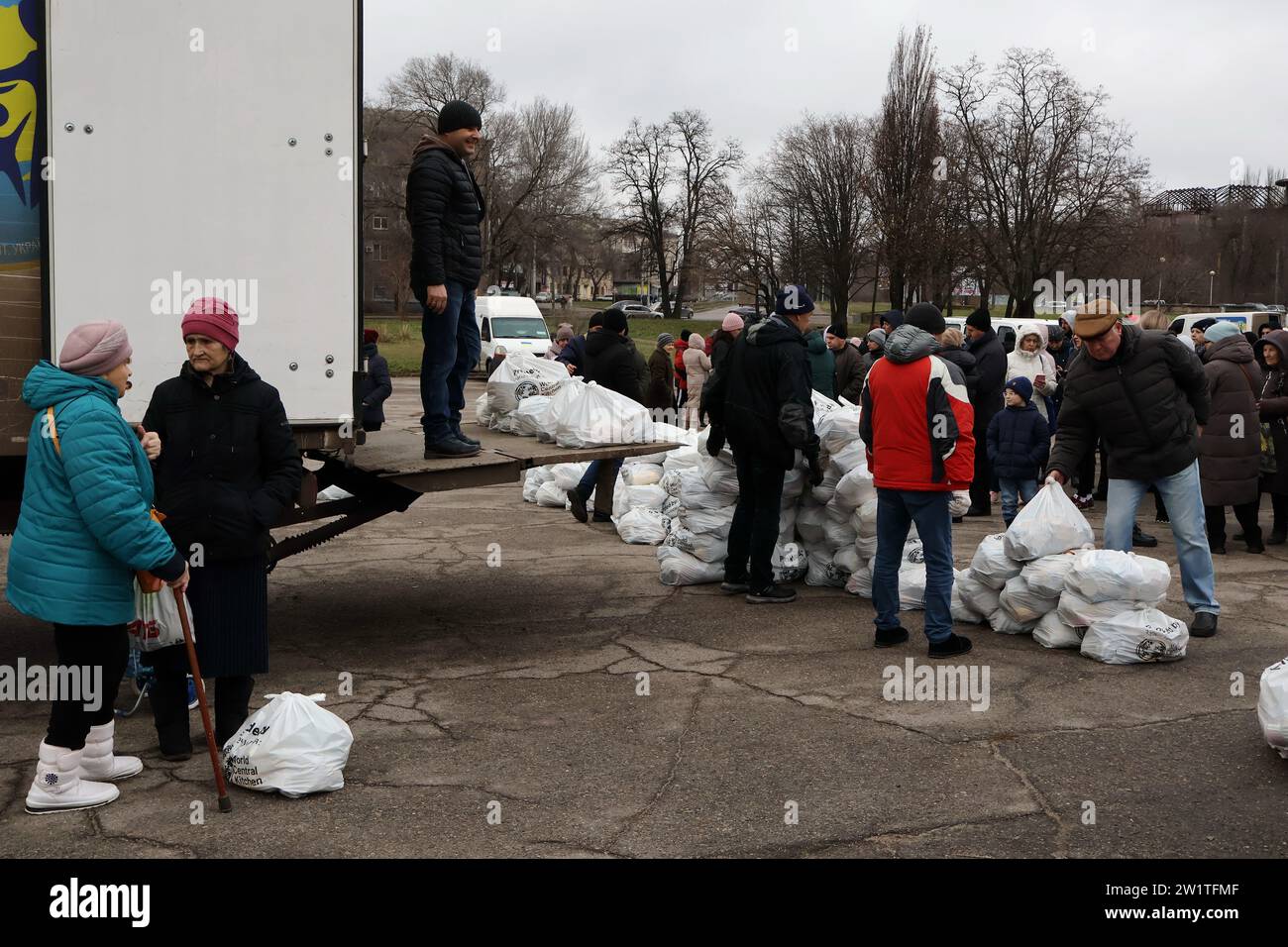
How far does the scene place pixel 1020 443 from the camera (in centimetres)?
1011

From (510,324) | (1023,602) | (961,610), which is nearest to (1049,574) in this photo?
(1023,602)

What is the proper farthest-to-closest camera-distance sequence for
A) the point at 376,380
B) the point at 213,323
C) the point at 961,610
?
the point at 376,380, the point at 961,610, the point at 213,323

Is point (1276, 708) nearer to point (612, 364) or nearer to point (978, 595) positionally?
point (978, 595)

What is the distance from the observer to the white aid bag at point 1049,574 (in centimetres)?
658

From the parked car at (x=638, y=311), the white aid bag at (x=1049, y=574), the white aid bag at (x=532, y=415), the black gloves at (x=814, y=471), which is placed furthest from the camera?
the parked car at (x=638, y=311)

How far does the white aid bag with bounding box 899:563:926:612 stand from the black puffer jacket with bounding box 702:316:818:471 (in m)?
0.93

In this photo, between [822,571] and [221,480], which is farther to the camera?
[822,571]

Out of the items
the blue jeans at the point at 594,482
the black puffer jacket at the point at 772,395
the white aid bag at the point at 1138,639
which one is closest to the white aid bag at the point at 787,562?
the black puffer jacket at the point at 772,395

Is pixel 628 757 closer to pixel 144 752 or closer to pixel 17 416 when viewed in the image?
pixel 144 752

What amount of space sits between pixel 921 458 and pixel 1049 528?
92cm

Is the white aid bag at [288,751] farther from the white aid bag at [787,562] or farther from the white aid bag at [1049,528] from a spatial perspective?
the white aid bag at [787,562]

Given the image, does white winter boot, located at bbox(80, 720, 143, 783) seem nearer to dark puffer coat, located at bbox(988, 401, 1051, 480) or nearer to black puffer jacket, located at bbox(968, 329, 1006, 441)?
dark puffer coat, located at bbox(988, 401, 1051, 480)

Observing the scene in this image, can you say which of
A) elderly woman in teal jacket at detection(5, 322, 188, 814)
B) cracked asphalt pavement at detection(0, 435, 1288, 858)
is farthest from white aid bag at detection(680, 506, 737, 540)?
elderly woman in teal jacket at detection(5, 322, 188, 814)

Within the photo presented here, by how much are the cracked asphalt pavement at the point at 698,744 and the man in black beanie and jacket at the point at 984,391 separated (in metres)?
3.40
